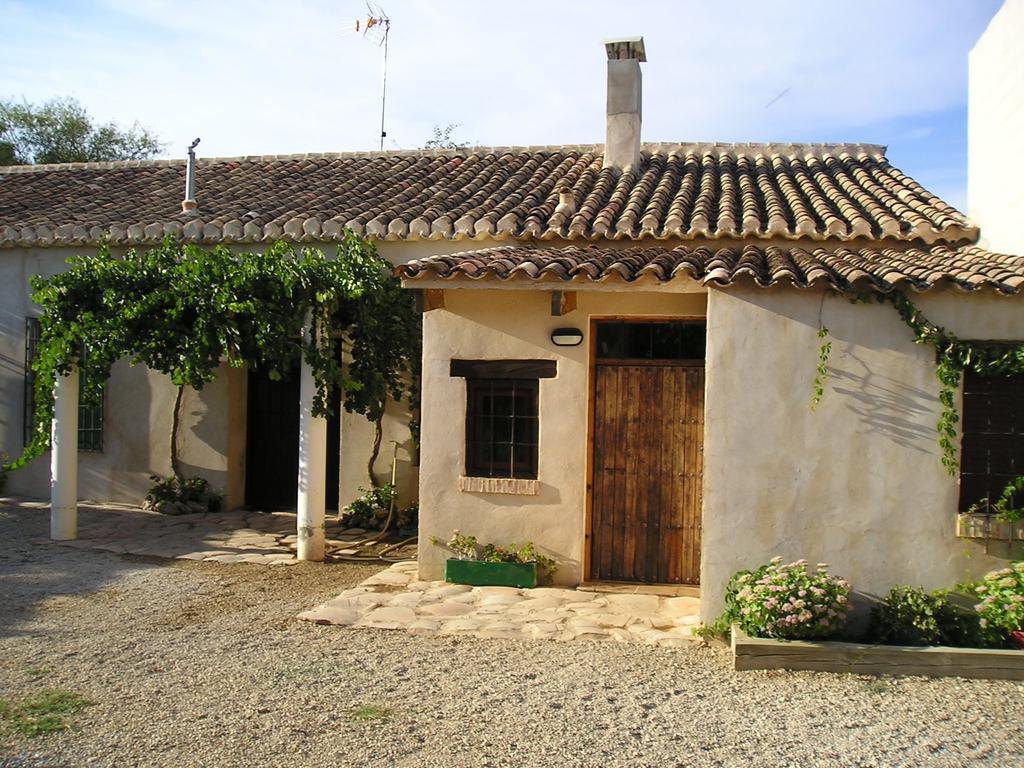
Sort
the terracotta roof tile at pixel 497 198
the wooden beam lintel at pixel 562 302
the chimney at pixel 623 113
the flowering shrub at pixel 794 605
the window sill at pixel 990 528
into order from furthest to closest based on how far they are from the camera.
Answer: the chimney at pixel 623 113 → the terracotta roof tile at pixel 497 198 → the wooden beam lintel at pixel 562 302 → the window sill at pixel 990 528 → the flowering shrub at pixel 794 605

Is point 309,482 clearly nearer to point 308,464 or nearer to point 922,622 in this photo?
point 308,464

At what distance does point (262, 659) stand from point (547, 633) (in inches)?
81.9

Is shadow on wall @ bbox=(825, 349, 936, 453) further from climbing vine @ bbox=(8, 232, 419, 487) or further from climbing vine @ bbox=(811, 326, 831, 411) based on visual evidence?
Answer: climbing vine @ bbox=(8, 232, 419, 487)

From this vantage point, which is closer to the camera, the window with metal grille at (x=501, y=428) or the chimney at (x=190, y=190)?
the window with metal grille at (x=501, y=428)

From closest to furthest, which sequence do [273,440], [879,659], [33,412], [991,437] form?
[879,659] < [991,437] < [33,412] < [273,440]

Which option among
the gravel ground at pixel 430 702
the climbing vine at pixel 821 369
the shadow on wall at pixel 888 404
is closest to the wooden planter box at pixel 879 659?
the gravel ground at pixel 430 702

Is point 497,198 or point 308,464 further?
point 497,198

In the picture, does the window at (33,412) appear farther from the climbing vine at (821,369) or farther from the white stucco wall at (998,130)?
the white stucco wall at (998,130)

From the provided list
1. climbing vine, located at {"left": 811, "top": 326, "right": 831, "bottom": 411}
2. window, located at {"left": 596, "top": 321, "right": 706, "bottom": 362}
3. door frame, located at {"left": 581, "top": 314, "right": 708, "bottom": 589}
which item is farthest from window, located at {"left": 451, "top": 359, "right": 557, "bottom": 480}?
climbing vine, located at {"left": 811, "top": 326, "right": 831, "bottom": 411}

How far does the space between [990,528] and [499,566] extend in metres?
3.96

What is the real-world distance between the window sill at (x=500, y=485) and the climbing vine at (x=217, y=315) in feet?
5.68

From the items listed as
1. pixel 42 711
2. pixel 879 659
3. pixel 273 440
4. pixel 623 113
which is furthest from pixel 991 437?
pixel 273 440

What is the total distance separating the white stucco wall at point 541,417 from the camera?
8672 millimetres

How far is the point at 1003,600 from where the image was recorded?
21.8 ft
